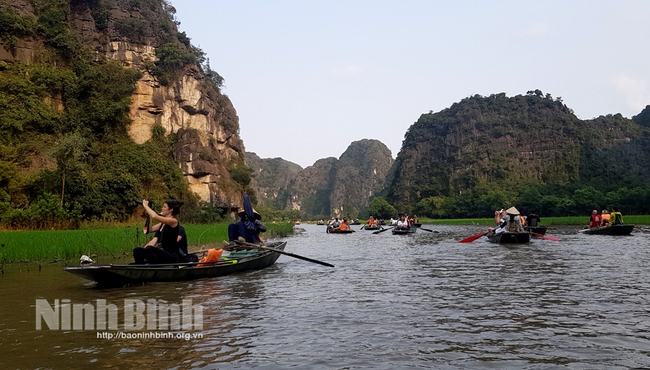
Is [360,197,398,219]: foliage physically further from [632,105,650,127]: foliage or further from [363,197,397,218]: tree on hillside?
[632,105,650,127]: foliage

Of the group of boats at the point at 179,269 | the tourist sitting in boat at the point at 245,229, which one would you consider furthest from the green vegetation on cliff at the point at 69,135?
the group of boats at the point at 179,269

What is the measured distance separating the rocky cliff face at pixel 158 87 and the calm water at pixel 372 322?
3147 centimetres

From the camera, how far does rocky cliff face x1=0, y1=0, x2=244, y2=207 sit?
40219mm

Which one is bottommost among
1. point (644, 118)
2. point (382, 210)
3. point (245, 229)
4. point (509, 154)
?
point (245, 229)

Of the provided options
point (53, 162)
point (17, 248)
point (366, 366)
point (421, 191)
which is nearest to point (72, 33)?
point (53, 162)

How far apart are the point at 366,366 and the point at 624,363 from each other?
8.18ft

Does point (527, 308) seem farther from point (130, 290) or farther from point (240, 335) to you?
point (130, 290)

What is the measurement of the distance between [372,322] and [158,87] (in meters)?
40.7

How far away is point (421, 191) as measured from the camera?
115812mm

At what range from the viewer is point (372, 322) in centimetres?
629

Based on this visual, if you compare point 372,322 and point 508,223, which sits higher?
point 508,223

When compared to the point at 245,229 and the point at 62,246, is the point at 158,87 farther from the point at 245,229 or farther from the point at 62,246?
the point at 245,229

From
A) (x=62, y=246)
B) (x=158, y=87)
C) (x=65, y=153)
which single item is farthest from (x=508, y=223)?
(x=158, y=87)

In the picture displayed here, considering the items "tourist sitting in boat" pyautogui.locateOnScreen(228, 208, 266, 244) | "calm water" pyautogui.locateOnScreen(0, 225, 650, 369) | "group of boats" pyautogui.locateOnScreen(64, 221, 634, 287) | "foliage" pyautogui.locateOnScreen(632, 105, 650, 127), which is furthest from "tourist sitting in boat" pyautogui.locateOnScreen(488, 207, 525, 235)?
"foliage" pyautogui.locateOnScreen(632, 105, 650, 127)
